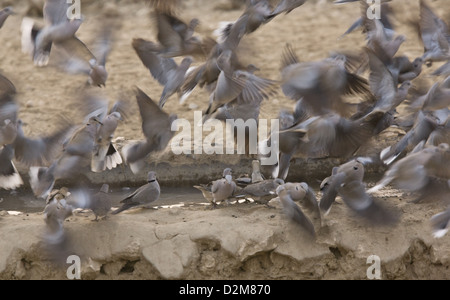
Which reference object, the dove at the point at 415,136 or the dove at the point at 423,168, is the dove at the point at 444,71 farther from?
the dove at the point at 423,168

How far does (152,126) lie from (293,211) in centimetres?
133

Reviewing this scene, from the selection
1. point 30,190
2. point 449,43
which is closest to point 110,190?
point 30,190

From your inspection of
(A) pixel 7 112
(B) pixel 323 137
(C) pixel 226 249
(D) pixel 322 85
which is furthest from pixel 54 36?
(C) pixel 226 249

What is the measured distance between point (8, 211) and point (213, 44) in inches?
72.3

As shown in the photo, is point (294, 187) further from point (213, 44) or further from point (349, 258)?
point (213, 44)

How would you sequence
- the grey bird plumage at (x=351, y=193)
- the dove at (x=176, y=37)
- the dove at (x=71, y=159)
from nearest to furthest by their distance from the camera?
the grey bird plumage at (x=351, y=193) < the dove at (x=71, y=159) < the dove at (x=176, y=37)

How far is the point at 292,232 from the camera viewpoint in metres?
4.96

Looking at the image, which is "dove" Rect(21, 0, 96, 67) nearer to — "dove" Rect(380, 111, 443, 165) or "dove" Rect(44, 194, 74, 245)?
"dove" Rect(44, 194, 74, 245)

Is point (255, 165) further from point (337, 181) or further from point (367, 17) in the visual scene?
point (367, 17)

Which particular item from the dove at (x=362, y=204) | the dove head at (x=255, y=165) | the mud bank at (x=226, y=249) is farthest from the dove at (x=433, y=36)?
the mud bank at (x=226, y=249)

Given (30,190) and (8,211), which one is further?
(30,190)

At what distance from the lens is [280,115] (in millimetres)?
6000

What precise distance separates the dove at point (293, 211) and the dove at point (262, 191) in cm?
22

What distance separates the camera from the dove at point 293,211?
194 inches
